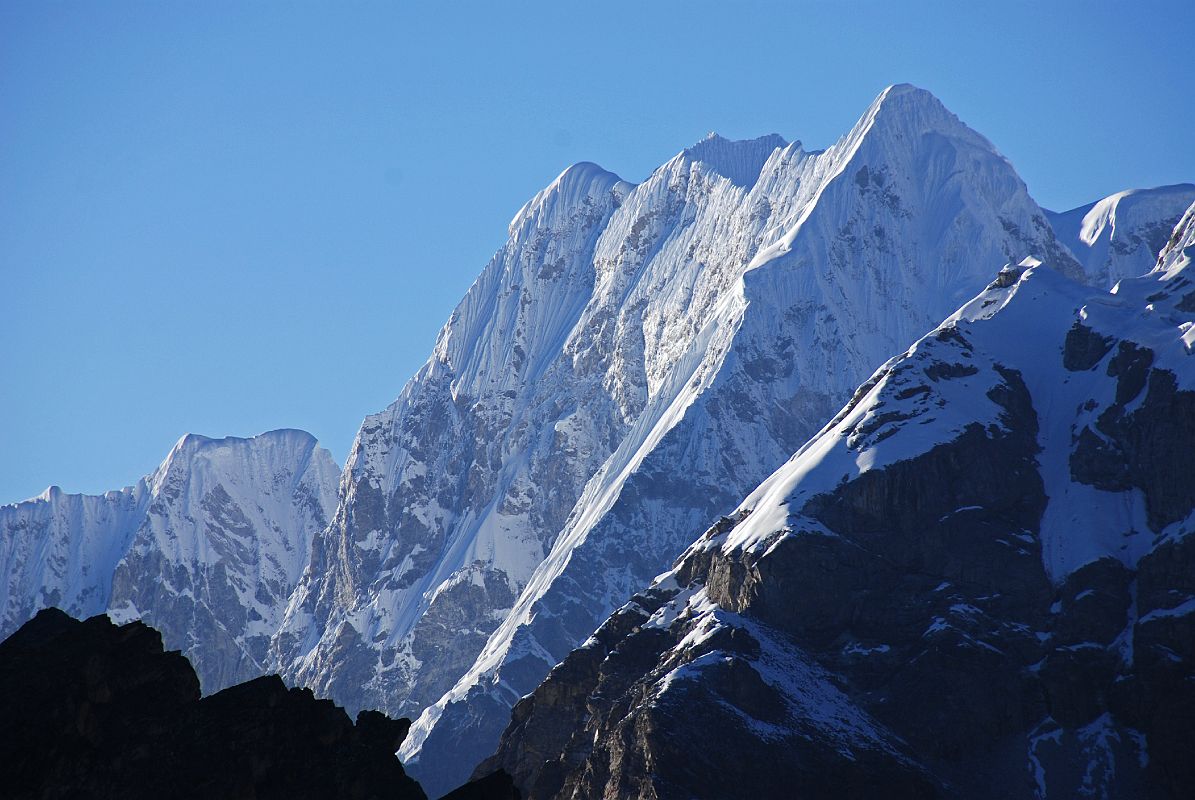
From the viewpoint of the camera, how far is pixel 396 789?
95.6m

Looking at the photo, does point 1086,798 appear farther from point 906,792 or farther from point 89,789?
point 89,789

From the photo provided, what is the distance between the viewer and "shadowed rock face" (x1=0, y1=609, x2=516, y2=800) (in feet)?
299

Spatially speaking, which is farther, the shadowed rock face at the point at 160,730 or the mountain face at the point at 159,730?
the mountain face at the point at 159,730

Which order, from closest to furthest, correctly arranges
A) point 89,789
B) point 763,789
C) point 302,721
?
point 89,789 → point 302,721 → point 763,789

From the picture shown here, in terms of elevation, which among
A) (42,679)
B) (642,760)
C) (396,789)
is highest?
(642,760)

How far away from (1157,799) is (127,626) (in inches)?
4832

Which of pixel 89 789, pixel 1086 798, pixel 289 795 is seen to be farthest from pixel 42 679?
pixel 1086 798

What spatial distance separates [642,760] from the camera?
195625 millimetres

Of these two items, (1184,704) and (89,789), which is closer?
(89,789)

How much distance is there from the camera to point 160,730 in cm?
9694

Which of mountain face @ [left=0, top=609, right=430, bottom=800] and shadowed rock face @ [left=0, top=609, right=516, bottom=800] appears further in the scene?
mountain face @ [left=0, top=609, right=430, bottom=800]

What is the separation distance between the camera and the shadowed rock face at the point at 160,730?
299 feet

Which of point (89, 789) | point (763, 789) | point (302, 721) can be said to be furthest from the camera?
point (763, 789)

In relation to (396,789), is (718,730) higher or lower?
higher
